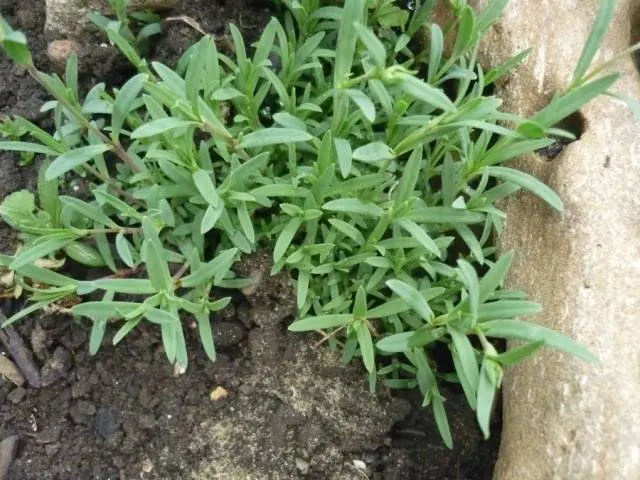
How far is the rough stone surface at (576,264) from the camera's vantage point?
1769 millimetres

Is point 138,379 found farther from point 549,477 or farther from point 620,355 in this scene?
point 620,355

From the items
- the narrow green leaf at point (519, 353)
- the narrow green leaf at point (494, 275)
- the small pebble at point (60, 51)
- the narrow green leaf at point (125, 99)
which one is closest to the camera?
the narrow green leaf at point (519, 353)

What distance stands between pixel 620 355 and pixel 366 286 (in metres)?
0.68

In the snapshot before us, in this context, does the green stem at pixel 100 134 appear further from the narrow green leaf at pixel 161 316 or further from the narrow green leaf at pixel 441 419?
the narrow green leaf at pixel 441 419

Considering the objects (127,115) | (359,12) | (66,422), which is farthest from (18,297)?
(359,12)

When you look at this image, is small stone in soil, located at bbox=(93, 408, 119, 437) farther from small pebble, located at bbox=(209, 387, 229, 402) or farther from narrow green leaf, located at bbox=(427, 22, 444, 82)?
narrow green leaf, located at bbox=(427, 22, 444, 82)

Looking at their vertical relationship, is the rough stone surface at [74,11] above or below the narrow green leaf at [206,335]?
above

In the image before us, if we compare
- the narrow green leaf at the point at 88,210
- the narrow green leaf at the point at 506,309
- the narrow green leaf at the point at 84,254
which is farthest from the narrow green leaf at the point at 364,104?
the narrow green leaf at the point at 84,254

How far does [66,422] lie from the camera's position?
2156 mm

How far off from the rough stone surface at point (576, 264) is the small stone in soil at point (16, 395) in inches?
54.7

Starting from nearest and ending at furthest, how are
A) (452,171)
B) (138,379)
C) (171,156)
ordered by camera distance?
(171,156) → (452,171) → (138,379)

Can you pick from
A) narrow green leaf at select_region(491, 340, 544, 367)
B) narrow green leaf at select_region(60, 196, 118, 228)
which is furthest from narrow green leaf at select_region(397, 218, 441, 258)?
narrow green leaf at select_region(60, 196, 118, 228)

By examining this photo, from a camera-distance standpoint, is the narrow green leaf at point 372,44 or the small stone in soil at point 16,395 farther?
the small stone in soil at point 16,395

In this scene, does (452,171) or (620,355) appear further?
(452,171)
